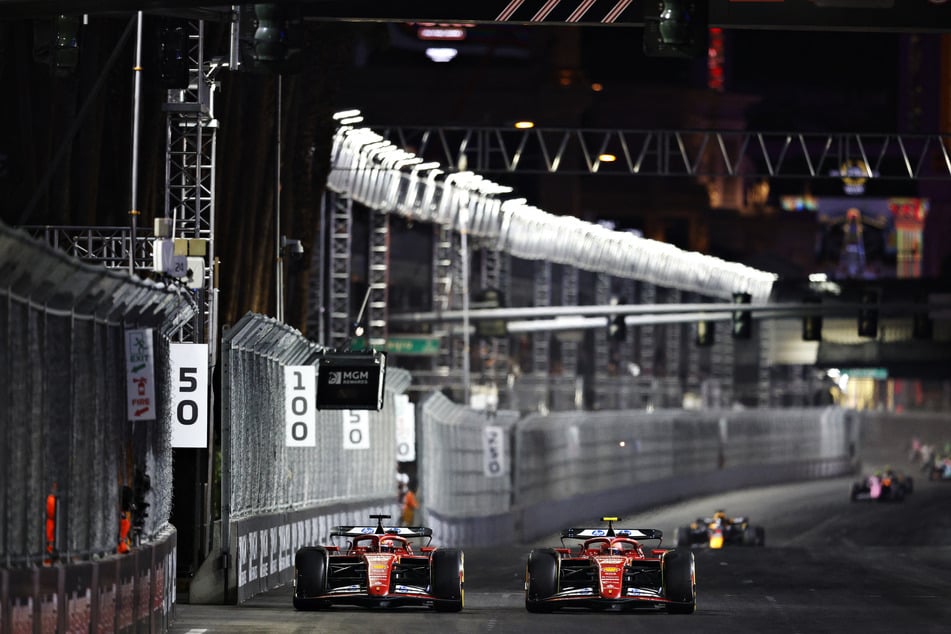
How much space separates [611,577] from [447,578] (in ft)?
6.17

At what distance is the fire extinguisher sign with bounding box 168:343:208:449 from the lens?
25.1 metres

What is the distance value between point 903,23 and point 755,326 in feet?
342

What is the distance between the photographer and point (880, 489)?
92.1 metres

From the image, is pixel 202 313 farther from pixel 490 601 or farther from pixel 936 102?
pixel 936 102

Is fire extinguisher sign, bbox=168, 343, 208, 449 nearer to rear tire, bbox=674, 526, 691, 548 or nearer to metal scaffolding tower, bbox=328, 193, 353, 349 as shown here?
metal scaffolding tower, bbox=328, 193, 353, 349

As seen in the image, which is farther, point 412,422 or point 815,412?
point 815,412

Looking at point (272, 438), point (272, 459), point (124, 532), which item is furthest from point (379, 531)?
point (272, 438)

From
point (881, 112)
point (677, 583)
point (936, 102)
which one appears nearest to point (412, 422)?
point (677, 583)

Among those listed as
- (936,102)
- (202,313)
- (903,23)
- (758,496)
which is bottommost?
(758,496)

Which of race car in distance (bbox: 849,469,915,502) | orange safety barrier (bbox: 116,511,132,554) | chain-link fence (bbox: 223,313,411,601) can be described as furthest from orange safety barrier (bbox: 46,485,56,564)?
race car in distance (bbox: 849,469,915,502)

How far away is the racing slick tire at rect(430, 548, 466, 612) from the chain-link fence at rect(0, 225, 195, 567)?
438 cm

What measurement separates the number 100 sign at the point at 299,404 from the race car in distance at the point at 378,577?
5.75 metres

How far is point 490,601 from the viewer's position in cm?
2741

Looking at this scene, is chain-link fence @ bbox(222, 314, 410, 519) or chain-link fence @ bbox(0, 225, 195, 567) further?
chain-link fence @ bbox(222, 314, 410, 519)
